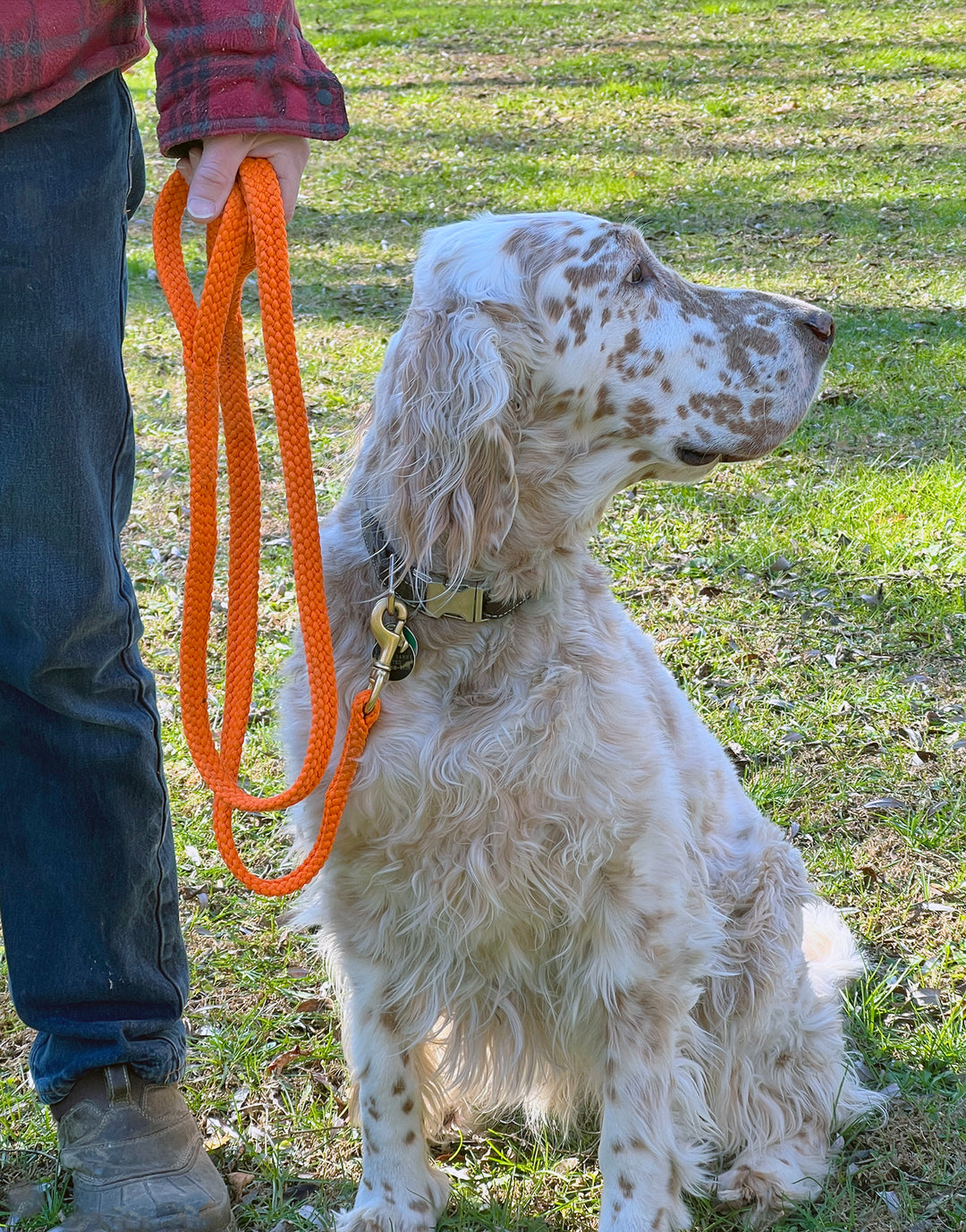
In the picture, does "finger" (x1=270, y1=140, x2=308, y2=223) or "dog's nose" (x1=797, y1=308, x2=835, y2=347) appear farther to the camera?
"dog's nose" (x1=797, y1=308, x2=835, y2=347)

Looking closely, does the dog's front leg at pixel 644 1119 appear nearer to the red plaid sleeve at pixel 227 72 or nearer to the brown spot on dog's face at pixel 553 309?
the brown spot on dog's face at pixel 553 309

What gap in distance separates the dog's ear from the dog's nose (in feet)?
2.08

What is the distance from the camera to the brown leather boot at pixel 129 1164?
221 cm

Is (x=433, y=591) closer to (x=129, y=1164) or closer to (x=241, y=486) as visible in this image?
(x=241, y=486)

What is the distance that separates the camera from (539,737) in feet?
6.79

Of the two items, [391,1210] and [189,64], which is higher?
[189,64]

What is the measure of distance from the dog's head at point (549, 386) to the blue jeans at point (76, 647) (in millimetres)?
479

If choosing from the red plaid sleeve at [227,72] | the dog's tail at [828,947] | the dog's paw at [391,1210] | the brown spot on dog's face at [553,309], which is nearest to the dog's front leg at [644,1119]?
the dog's paw at [391,1210]

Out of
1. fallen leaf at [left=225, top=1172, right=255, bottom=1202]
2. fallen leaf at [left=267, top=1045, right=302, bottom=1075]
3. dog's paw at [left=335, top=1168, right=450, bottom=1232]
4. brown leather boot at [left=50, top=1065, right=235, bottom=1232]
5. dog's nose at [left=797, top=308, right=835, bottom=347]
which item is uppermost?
dog's nose at [left=797, top=308, right=835, bottom=347]

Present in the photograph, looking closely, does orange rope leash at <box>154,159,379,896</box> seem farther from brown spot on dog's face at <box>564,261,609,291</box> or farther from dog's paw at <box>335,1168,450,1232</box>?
dog's paw at <box>335,1168,450,1232</box>

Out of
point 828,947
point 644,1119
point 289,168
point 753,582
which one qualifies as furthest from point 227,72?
point 753,582

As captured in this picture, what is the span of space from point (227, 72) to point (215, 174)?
0.13 meters

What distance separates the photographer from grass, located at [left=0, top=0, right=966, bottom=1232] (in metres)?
2.46

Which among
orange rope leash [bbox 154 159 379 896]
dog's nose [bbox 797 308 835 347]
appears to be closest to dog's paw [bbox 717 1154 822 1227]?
orange rope leash [bbox 154 159 379 896]
